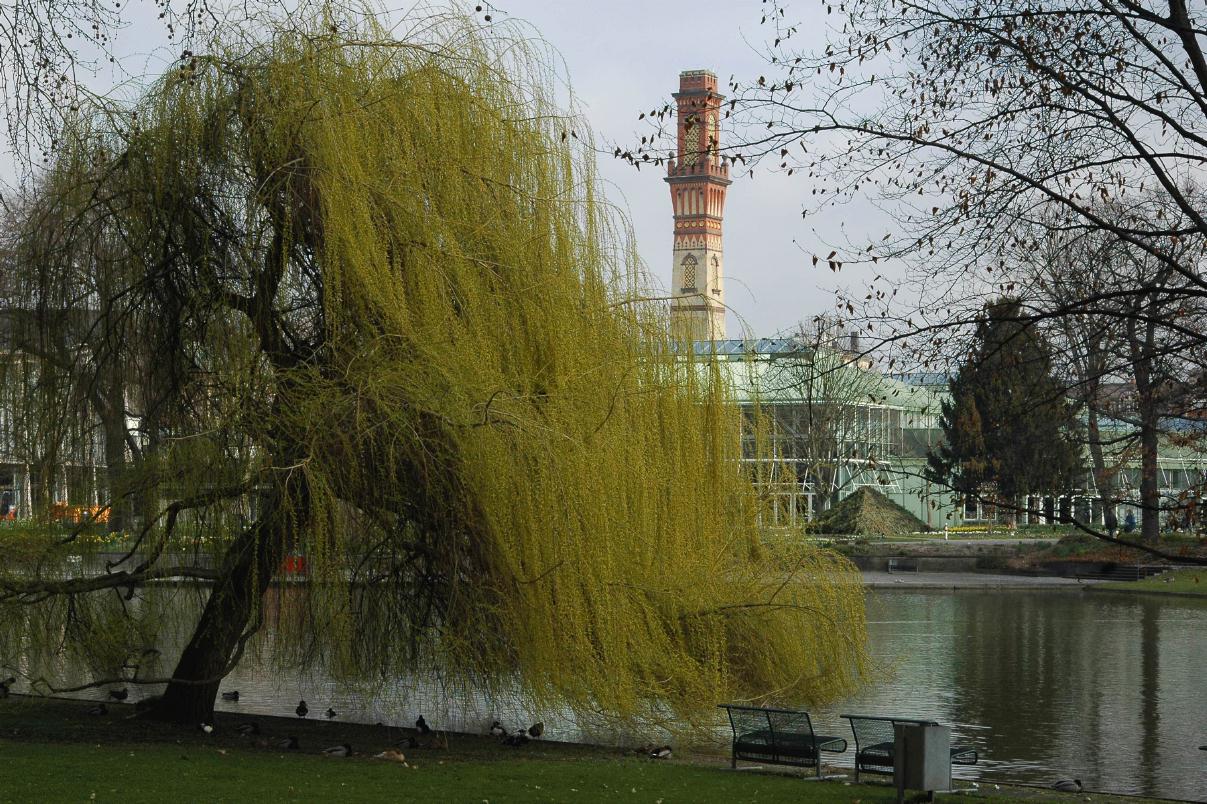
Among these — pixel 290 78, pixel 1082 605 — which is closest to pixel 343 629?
pixel 290 78

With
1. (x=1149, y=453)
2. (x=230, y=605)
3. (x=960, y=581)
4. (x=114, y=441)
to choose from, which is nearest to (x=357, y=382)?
(x=114, y=441)

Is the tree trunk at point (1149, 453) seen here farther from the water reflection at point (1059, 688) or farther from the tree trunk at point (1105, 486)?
the water reflection at point (1059, 688)

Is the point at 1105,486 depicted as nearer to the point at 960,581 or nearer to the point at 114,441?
the point at 960,581

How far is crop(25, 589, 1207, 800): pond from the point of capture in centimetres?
1400

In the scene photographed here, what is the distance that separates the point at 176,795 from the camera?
33.8ft

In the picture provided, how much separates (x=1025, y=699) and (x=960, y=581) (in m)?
20.7

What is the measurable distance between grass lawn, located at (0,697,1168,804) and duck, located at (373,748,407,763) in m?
0.11

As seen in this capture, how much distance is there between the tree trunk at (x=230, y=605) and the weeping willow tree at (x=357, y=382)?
46mm

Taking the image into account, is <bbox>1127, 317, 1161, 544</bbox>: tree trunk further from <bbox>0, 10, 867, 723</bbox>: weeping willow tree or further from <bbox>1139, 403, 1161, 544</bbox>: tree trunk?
<bbox>0, 10, 867, 723</bbox>: weeping willow tree

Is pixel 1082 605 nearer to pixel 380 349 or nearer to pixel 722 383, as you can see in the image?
pixel 722 383

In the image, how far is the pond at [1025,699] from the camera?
45.9 ft

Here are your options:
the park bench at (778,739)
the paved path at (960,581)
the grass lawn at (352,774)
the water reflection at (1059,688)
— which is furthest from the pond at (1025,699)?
the paved path at (960,581)

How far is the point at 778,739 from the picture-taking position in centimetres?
1245

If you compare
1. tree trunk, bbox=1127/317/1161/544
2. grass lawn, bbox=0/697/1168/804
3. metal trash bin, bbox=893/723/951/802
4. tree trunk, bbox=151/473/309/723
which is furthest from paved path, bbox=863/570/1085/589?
metal trash bin, bbox=893/723/951/802
